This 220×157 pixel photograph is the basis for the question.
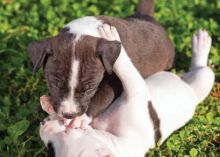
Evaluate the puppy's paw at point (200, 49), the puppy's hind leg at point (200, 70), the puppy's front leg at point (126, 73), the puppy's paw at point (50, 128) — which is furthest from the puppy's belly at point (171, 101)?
the puppy's paw at point (50, 128)

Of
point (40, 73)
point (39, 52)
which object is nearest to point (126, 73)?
point (39, 52)

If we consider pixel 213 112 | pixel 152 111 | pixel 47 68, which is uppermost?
pixel 47 68

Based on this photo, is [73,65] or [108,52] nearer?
[73,65]

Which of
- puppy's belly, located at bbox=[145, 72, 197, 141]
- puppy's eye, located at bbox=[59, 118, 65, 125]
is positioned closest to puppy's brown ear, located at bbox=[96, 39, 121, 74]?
puppy's eye, located at bbox=[59, 118, 65, 125]

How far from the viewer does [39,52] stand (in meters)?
4.66

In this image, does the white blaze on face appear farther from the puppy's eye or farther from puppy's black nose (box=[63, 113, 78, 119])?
the puppy's eye

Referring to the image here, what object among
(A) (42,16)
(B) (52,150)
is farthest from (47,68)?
(A) (42,16)

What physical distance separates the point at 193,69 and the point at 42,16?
7.23 feet

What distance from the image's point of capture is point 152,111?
496cm

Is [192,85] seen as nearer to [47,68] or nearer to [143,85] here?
[143,85]

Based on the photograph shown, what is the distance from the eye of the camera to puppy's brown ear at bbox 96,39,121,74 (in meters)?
4.61

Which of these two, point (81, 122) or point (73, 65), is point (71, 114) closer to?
point (81, 122)

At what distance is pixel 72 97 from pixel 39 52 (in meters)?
0.46

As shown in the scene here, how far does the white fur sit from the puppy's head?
66 millimetres
